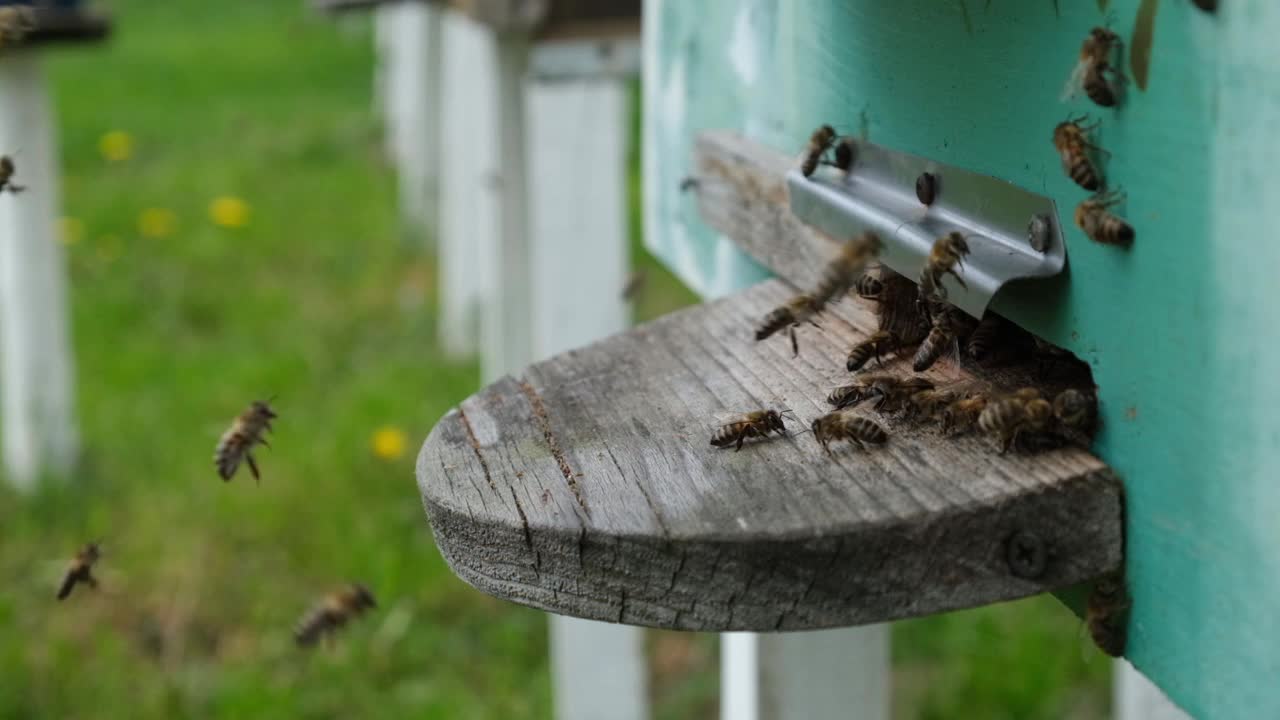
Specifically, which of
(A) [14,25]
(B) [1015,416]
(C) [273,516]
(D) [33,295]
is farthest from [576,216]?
(B) [1015,416]

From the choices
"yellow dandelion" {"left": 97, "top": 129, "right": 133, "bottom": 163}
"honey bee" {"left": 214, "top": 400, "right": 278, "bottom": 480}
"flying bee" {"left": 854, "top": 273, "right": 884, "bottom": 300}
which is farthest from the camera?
"yellow dandelion" {"left": 97, "top": 129, "right": 133, "bottom": 163}

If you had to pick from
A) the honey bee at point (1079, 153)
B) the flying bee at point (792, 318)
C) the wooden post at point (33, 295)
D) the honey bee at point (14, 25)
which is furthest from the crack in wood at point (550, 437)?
the wooden post at point (33, 295)

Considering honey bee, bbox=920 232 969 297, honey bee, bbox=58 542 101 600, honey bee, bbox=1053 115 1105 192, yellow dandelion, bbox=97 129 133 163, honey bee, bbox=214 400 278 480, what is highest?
honey bee, bbox=1053 115 1105 192

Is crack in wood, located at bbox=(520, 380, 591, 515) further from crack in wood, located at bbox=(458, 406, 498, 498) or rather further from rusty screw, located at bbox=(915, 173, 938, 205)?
rusty screw, located at bbox=(915, 173, 938, 205)

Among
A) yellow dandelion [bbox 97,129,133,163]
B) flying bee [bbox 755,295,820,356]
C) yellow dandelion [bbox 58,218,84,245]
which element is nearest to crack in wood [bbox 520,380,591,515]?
flying bee [bbox 755,295,820,356]

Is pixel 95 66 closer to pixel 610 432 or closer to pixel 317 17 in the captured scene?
pixel 317 17

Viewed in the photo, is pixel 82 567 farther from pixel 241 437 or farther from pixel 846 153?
pixel 846 153

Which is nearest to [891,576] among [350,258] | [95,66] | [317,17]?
[350,258]

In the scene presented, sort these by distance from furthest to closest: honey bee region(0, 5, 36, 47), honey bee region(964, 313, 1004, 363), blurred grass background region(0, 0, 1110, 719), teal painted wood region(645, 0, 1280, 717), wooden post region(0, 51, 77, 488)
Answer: wooden post region(0, 51, 77, 488), blurred grass background region(0, 0, 1110, 719), honey bee region(0, 5, 36, 47), honey bee region(964, 313, 1004, 363), teal painted wood region(645, 0, 1280, 717)
